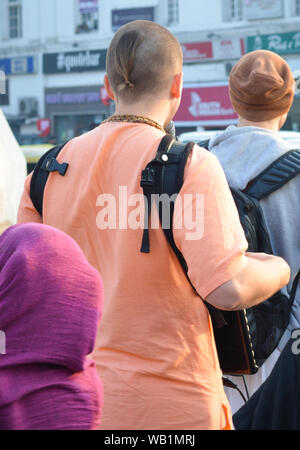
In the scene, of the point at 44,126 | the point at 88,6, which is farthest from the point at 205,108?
the point at 88,6

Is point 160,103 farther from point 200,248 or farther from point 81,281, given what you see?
point 81,281

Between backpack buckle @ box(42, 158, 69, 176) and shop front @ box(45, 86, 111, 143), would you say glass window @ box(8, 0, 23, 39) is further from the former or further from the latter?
backpack buckle @ box(42, 158, 69, 176)

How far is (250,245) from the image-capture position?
1.97 metres

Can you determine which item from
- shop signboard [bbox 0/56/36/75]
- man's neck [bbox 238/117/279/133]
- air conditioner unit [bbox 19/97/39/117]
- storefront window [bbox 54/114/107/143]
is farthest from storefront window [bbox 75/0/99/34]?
man's neck [bbox 238/117/279/133]

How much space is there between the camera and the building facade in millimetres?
21281

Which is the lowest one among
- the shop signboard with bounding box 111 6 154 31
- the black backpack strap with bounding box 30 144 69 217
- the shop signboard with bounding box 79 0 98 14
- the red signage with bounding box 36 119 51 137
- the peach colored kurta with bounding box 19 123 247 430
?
the red signage with bounding box 36 119 51 137

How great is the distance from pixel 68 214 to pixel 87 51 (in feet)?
75.3

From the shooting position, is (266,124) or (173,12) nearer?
(266,124)

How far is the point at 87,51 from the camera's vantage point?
77.8 ft

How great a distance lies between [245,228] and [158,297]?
0.55 metres

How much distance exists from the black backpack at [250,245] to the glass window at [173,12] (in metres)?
21.8

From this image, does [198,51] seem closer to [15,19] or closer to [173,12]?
[173,12]

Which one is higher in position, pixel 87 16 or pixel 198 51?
pixel 87 16

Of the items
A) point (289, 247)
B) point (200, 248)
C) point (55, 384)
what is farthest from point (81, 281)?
point (289, 247)
